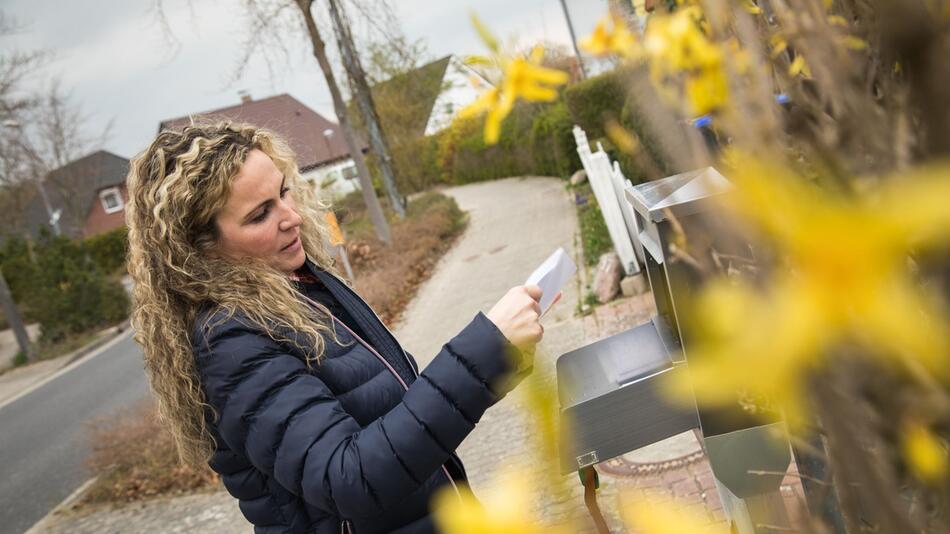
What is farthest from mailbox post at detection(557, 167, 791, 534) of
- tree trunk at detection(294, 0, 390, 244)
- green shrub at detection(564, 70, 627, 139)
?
green shrub at detection(564, 70, 627, 139)

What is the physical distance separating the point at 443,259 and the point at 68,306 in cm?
1082

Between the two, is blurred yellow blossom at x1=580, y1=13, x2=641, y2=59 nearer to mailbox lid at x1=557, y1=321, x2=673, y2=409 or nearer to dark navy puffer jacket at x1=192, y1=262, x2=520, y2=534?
dark navy puffer jacket at x1=192, y1=262, x2=520, y2=534

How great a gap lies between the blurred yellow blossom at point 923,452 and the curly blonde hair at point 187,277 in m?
1.21

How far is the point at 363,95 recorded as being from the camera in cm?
1858

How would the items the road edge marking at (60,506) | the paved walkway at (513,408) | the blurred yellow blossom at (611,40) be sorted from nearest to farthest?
1. the blurred yellow blossom at (611,40)
2. the paved walkway at (513,408)
3. the road edge marking at (60,506)

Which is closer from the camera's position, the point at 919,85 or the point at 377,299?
the point at 919,85

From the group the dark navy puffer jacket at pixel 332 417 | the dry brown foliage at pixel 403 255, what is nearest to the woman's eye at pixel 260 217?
the dark navy puffer jacket at pixel 332 417

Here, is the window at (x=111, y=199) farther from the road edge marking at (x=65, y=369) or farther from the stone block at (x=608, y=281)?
the stone block at (x=608, y=281)

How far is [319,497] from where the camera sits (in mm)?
1479

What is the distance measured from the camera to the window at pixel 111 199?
158 ft

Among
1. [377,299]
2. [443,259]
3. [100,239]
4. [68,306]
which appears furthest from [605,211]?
[100,239]

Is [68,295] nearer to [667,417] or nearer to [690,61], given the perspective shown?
[667,417]

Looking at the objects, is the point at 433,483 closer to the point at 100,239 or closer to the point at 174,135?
the point at 174,135

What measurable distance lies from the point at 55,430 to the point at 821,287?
1164 centimetres
